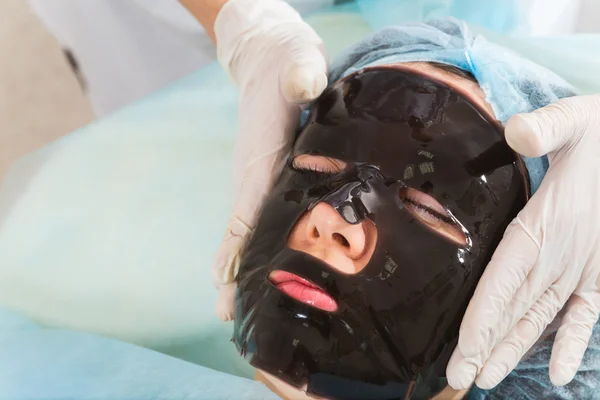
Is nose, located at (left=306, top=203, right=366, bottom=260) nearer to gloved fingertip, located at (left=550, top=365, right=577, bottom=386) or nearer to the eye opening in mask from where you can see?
the eye opening in mask

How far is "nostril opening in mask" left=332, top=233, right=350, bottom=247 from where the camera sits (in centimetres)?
76

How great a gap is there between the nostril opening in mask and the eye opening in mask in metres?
0.09

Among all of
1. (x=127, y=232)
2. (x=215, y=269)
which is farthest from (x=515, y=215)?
(x=127, y=232)

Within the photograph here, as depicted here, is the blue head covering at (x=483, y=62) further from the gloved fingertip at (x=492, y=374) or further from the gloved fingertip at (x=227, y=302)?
the gloved fingertip at (x=227, y=302)

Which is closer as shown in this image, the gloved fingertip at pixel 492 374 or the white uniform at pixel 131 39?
the gloved fingertip at pixel 492 374

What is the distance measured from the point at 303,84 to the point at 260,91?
0.58 ft

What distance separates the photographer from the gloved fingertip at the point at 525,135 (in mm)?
711

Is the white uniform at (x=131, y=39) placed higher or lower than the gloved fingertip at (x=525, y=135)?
lower

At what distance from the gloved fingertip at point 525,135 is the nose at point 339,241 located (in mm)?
208

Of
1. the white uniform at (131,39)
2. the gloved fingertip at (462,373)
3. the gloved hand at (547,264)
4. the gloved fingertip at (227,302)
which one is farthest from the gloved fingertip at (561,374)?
the white uniform at (131,39)

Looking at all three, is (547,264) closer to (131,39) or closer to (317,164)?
(317,164)

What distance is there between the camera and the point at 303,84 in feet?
2.83

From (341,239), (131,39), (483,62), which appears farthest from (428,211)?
(131,39)

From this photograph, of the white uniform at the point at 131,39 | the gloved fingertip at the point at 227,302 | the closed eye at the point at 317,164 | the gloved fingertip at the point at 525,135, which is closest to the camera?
the gloved fingertip at the point at 525,135
